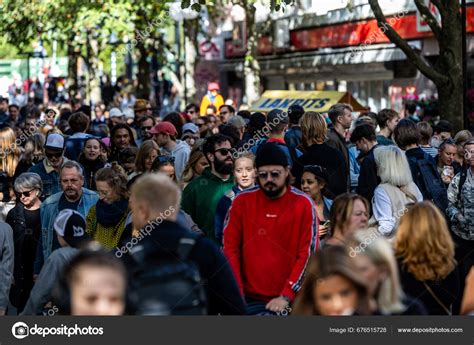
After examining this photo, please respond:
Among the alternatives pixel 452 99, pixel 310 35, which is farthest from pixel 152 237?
pixel 310 35

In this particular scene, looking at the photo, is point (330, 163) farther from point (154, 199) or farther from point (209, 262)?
point (154, 199)

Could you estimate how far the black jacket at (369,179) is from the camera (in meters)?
11.4

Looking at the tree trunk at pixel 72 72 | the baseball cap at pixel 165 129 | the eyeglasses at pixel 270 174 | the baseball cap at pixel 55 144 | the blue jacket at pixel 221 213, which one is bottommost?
the tree trunk at pixel 72 72

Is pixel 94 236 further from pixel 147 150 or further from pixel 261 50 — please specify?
pixel 261 50

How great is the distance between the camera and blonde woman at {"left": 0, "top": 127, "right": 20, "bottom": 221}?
13898 mm

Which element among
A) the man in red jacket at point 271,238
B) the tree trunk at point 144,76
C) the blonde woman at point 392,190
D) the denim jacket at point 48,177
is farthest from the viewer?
the tree trunk at point 144,76

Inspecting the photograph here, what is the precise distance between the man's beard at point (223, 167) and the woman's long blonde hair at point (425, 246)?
393 cm

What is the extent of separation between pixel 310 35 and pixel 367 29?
191 inches

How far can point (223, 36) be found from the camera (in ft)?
157

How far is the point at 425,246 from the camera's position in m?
7.03

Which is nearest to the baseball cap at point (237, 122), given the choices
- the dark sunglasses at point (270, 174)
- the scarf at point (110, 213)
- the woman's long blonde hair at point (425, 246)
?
the scarf at point (110, 213)

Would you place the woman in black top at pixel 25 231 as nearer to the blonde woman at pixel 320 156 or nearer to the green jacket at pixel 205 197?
the green jacket at pixel 205 197

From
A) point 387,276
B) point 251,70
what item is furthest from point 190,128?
point 251,70

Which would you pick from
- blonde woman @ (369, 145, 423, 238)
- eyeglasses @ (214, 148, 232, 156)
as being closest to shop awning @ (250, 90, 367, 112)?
eyeglasses @ (214, 148, 232, 156)
